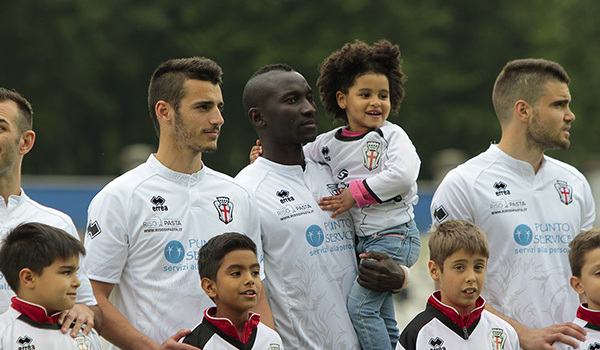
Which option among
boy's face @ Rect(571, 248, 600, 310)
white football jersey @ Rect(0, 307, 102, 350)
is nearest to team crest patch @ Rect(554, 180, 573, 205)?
boy's face @ Rect(571, 248, 600, 310)

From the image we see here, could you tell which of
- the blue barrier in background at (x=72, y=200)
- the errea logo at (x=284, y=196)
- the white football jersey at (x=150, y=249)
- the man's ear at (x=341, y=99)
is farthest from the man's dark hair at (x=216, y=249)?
the blue barrier in background at (x=72, y=200)

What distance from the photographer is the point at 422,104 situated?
33.0 meters

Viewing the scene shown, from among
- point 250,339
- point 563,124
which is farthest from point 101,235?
point 563,124

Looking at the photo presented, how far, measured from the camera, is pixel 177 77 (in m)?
6.09

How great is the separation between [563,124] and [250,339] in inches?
108

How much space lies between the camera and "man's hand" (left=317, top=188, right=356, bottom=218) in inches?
252

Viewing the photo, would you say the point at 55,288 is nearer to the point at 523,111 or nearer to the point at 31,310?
the point at 31,310

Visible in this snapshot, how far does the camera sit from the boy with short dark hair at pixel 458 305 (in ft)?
19.1

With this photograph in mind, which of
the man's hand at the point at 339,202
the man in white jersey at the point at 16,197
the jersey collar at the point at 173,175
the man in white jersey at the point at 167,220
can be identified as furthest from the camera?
the man's hand at the point at 339,202

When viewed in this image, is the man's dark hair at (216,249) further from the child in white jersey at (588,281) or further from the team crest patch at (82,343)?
the child in white jersey at (588,281)

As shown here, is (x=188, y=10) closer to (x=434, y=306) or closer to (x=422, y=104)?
(x=422, y=104)

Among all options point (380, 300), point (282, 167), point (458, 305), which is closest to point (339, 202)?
point (282, 167)

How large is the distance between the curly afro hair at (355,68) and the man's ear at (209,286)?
6.05 feet

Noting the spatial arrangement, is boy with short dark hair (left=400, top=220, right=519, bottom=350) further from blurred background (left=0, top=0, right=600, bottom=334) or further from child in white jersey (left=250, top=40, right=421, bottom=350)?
blurred background (left=0, top=0, right=600, bottom=334)
